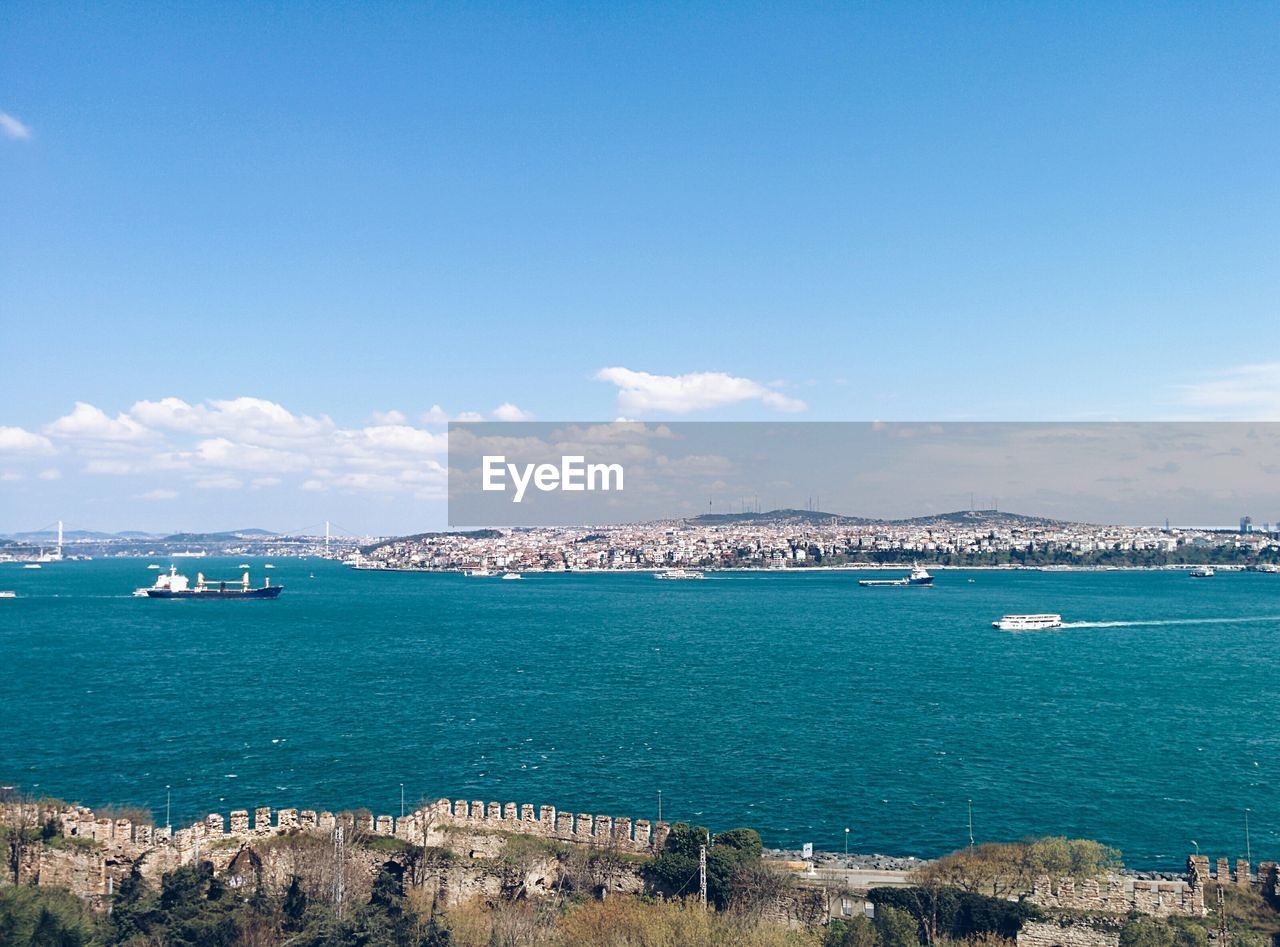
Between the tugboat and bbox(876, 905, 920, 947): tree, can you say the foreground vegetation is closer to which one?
bbox(876, 905, 920, 947): tree

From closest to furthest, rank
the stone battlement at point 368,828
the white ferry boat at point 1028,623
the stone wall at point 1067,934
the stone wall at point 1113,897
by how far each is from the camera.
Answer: the stone wall at point 1067,934
the stone wall at point 1113,897
the stone battlement at point 368,828
the white ferry boat at point 1028,623

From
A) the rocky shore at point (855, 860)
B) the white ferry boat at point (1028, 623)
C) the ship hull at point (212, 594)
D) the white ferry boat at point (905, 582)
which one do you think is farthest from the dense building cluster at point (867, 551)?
the rocky shore at point (855, 860)

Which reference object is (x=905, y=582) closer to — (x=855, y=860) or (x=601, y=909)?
(x=855, y=860)

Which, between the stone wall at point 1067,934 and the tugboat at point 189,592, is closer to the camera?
the stone wall at point 1067,934

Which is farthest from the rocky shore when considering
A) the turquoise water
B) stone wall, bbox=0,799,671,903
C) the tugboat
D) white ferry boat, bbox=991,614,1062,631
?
the tugboat

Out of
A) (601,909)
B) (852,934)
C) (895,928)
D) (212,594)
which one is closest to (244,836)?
(601,909)

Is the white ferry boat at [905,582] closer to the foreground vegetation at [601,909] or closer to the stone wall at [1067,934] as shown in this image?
the foreground vegetation at [601,909]

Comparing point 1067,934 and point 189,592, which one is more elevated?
point 1067,934

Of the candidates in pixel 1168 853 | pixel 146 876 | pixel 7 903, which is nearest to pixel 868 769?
pixel 1168 853
